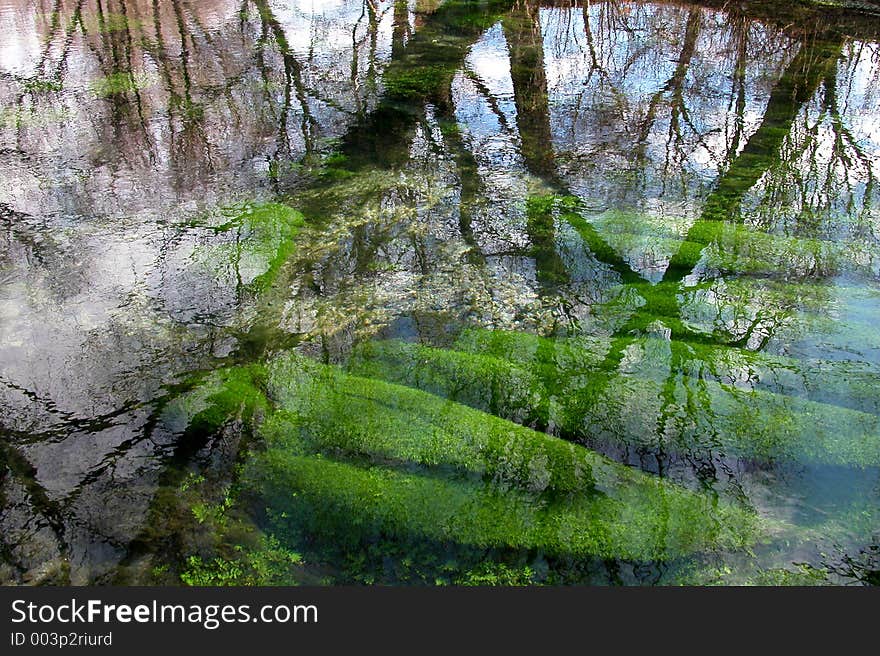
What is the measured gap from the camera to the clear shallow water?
7.90ft

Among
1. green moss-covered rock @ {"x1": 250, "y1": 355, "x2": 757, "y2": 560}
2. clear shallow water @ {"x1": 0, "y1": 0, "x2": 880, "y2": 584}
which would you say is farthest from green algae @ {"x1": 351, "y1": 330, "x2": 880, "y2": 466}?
green moss-covered rock @ {"x1": 250, "y1": 355, "x2": 757, "y2": 560}

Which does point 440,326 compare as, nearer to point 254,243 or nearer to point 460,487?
point 460,487

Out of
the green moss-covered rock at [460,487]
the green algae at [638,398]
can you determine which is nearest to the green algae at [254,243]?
the green algae at [638,398]

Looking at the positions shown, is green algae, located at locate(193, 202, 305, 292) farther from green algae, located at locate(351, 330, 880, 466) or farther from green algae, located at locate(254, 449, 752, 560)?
green algae, located at locate(254, 449, 752, 560)

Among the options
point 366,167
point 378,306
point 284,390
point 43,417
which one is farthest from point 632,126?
point 43,417

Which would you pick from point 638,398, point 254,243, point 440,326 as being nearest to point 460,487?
point 638,398

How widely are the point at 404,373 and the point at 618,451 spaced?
95cm

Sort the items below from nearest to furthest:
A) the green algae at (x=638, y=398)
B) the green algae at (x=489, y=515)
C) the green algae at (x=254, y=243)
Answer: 1. the green algae at (x=489, y=515)
2. the green algae at (x=638, y=398)
3. the green algae at (x=254, y=243)

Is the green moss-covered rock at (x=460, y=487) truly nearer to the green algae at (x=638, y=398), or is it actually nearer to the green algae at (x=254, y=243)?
the green algae at (x=638, y=398)

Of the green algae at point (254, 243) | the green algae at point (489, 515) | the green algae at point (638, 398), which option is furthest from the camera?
the green algae at point (254, 243)

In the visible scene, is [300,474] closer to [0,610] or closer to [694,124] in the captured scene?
[0,610]

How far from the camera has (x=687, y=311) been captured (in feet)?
11.4

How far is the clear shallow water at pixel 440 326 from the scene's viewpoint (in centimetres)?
241

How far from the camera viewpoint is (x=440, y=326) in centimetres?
343
